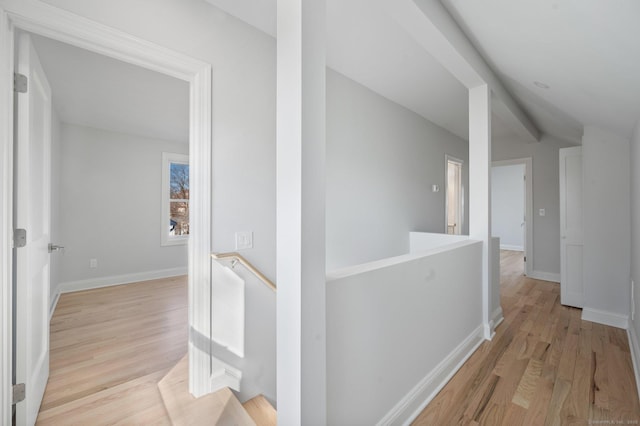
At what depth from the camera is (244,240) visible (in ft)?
6.75

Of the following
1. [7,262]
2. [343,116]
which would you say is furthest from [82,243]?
[343,116]

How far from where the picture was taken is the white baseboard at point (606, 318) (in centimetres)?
291

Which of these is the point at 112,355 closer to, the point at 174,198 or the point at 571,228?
the point at 174,198

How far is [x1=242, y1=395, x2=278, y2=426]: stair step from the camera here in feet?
6.07

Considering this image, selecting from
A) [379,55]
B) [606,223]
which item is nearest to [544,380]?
[606,223]

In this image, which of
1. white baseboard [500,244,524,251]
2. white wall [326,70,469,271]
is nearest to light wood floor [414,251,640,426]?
white wall [326,70,469,271]

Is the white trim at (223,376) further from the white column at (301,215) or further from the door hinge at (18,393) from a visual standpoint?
the white column at (301,215)

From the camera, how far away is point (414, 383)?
168 cm

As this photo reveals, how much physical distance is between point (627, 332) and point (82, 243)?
6812 millimetres

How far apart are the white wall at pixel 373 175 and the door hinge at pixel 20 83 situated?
215 centimetres

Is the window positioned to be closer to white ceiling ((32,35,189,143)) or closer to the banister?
white ceiling ((32,35,189,143))

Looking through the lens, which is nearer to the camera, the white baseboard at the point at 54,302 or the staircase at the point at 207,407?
the staircase at the point at 207,407

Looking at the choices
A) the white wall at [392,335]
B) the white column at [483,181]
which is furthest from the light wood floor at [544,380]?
the white column at [483,181]

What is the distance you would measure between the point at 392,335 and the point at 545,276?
4.84 meters
